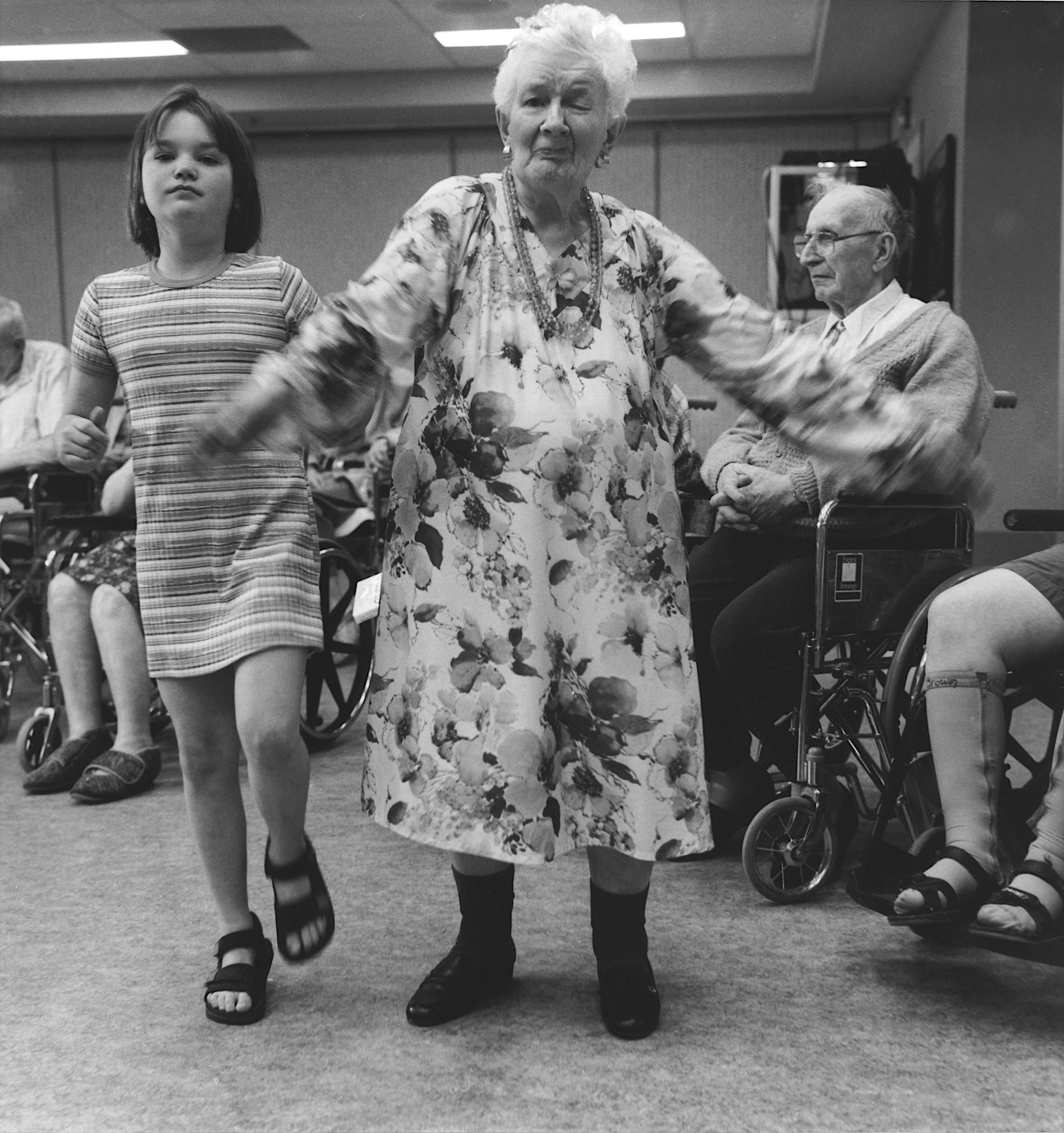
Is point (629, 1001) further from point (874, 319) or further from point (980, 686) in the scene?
point (874, 319)

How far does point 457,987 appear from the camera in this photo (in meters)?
1.64

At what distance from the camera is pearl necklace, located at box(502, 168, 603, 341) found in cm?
147

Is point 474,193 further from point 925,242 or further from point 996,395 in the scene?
point 925,242

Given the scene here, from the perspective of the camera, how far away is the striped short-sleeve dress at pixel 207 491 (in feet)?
5.13

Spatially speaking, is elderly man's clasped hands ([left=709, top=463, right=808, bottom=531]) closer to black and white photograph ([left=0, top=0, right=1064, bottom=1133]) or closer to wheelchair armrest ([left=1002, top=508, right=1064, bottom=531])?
black and white photograph ([left=0, top=0, right=1064, bottom=1133])

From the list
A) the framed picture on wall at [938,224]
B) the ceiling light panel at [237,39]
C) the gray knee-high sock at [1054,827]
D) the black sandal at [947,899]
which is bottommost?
the black sandal at [947,899]

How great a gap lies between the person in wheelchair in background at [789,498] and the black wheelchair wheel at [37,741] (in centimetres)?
170

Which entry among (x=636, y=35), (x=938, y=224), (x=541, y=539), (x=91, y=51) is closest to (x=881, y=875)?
(x=541, y=539)

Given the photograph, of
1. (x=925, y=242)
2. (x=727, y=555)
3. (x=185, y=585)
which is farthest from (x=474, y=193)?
(x=925, y=242)

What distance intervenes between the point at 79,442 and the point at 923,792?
138 centimetres

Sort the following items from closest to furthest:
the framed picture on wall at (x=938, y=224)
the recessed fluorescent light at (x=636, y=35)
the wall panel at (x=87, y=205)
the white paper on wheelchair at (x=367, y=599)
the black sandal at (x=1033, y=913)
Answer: the black sandal at (x=1033, y=913) → the white paper on wheelchair at (x=367, y=599) → the recessed fluorescent light at (x=636, y=35) → the framed picture on wall at (x=938, y=224) → the wall panel at (x=87, y=205)

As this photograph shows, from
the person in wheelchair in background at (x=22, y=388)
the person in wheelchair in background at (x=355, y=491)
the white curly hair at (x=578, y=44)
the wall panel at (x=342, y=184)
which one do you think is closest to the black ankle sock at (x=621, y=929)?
the white curly hair at (x=578, y=44)

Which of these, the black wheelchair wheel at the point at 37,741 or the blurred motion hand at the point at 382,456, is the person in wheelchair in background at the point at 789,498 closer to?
the blurred motion hand at the point at 382,456

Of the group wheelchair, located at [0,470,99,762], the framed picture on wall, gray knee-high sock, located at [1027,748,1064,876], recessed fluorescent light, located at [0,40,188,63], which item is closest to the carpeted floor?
gray knee-high sock, located at [1027,748,1064,876]
